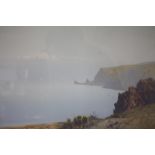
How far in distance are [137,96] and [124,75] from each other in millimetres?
243

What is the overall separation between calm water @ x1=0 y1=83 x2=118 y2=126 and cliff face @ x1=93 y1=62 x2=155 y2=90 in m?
0.09

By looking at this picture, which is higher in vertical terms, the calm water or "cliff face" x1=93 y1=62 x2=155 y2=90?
"cliff face" x1=93 y1=62 x2=155 y2=90

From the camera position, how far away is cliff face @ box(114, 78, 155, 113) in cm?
383

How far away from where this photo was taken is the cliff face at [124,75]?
383 cm

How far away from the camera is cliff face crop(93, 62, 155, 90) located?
3.83 meters

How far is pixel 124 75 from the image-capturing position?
152 inches

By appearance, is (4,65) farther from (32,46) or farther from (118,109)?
(118,109)

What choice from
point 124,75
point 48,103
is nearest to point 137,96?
point 124,75

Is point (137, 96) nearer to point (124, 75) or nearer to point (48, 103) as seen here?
point (124, 75)

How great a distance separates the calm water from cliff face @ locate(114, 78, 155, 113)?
0.07 meters

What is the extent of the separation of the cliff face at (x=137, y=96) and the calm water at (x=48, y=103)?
0.07 m
